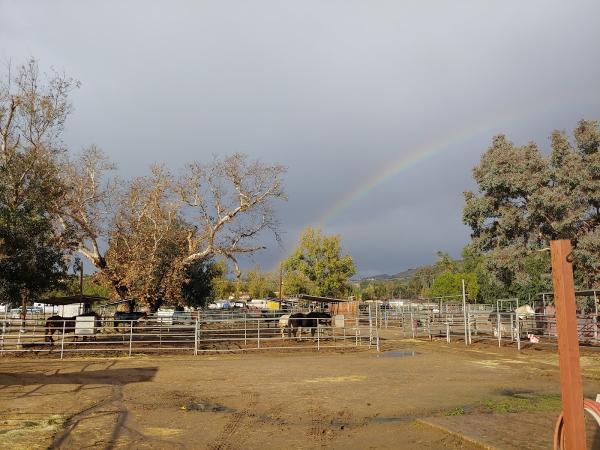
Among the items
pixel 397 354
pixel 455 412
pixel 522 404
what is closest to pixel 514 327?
pixel 397 354

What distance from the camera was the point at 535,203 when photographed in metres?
29.0

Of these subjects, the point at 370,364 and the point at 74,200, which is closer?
the point at 370,364

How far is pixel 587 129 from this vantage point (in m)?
29.6

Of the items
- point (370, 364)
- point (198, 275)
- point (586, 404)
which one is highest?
point (198, 275)

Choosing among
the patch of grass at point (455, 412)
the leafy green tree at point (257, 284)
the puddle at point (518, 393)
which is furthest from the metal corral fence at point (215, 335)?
the leafy green tree at point (257, 284)

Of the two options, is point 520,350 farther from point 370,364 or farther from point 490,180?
point 490,180

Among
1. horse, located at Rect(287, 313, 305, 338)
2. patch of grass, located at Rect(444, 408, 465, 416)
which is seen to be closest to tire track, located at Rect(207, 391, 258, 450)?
patch of grass, located at Rect(444, 408, 465, 416)

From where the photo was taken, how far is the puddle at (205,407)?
30.3 feet

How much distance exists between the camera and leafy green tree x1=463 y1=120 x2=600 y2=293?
28.6 meters

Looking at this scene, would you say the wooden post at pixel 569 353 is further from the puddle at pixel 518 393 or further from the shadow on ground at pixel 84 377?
the shadow on ground at pixel 84 377

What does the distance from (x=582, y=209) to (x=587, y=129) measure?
472 cm

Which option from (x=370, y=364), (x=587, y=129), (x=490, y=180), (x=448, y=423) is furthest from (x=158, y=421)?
(x=587, y=129)

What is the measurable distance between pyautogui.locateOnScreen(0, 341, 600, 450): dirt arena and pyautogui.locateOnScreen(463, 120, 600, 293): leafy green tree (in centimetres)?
1310

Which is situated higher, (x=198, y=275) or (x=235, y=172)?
(x=235, y=172)
